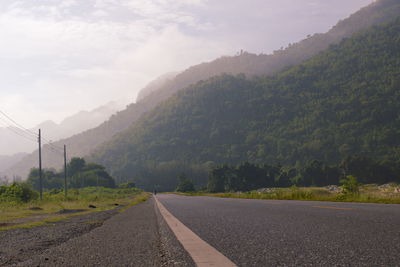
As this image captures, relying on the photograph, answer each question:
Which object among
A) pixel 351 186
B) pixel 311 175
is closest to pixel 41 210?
pixel 351 186

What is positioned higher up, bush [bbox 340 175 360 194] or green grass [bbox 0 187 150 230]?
bush [bbox 340 175 360 194]

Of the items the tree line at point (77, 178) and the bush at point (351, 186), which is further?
the tree line at point (77, 178)

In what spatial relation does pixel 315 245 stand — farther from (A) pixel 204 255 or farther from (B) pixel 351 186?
(B) pixel 351 186

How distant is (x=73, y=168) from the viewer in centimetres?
17625

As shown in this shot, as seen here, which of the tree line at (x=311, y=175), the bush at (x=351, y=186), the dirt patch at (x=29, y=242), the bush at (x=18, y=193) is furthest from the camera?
the tree line at (x=311, y=175)

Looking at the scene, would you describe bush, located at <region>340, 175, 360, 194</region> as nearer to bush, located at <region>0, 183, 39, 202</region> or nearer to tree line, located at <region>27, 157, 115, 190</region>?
bush, located at <region>0, 183, 39, 202</region>

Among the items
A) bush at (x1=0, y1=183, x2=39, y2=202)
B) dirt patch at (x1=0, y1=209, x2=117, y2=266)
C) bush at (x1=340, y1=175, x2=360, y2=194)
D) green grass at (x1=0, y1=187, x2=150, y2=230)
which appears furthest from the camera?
bush at (x1=0, y1=183, x2=39, y2=202)

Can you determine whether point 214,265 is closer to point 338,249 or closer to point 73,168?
point 338,249

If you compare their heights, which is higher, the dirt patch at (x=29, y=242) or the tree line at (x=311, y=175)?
the dirt patch at (x=29, y=242)

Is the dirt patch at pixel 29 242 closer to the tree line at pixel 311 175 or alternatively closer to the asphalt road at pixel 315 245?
the asphalt road at pixel 315 245

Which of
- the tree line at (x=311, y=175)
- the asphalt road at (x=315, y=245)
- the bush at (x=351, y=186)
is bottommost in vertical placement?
the tree line at (x=311, y=175)

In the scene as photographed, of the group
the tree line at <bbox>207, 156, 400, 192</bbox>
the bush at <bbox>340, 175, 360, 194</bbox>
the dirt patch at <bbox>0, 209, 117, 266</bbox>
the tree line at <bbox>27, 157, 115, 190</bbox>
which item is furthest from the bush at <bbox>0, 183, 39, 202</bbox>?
the tree line at <bbox>27, 157, 115, 190</bbox>

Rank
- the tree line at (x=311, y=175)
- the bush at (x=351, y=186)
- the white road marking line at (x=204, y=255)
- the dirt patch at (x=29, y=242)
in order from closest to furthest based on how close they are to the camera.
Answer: the white road marking line at (x=204, y=255)
the dirt patch at (x=29, y=242)
the bush at (x=351, y=186)
the tree line at (x=311, y=175)

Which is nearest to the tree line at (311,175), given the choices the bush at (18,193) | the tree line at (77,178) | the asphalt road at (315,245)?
the tree line at (77,178)
